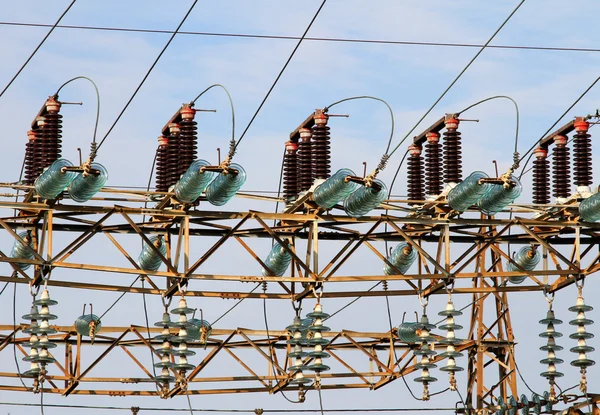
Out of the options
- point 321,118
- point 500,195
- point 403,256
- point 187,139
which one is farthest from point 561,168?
point 187,139

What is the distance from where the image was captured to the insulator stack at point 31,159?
70.6ft

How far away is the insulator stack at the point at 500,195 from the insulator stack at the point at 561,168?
181cm

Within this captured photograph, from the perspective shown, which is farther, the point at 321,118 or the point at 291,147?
the point at 291,147

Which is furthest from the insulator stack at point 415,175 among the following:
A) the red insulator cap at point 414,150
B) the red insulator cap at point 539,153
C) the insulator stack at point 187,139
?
the insulator stack at point 187,139

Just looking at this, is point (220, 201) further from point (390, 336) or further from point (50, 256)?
point (390, 336)

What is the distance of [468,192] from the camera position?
2139cm

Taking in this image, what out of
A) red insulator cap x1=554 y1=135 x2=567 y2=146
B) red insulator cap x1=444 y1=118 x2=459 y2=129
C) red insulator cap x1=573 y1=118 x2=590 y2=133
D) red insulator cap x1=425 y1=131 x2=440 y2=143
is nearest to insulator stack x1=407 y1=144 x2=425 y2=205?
red insulator cap x1=425 y1=131 x2=440 y2=143

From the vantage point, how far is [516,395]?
2744cm

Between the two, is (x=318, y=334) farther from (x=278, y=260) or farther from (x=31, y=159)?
(x=31, y=159)

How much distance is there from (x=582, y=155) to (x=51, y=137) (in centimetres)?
817

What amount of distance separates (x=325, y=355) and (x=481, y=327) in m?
6.09

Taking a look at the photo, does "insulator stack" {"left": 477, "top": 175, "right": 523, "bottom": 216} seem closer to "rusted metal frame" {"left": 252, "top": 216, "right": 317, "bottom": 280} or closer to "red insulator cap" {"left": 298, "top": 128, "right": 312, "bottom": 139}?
"rusted metal frame" {"left": 252, "top": 216, "right": 317, "bottom": 280}

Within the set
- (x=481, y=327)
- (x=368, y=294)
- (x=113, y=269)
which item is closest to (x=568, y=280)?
(x=368, y=294)

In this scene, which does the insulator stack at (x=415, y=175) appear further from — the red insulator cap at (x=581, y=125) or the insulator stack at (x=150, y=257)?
the insulator stack at (x=150, y=257)
